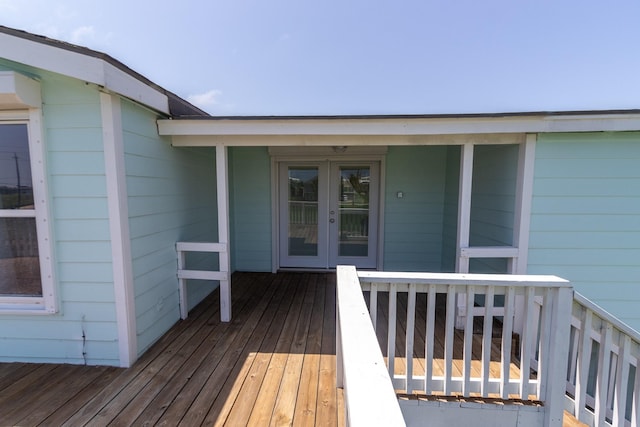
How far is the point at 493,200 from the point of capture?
3.14 m

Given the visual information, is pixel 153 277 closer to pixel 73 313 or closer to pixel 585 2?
pixel 73 313

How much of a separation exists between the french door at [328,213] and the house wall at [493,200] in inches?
58.0

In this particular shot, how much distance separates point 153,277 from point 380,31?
531cm

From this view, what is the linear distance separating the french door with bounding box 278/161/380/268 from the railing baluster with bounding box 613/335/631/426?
3046mm

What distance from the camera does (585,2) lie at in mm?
3734

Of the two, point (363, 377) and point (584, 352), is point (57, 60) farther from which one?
point (584, 352)

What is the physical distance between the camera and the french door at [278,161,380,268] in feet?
14.8

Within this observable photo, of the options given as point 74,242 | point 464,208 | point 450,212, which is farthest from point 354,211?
point 74,242

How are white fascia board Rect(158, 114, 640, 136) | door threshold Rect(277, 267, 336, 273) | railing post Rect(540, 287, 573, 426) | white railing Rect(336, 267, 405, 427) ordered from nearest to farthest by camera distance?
white railing Rect(336, 267, 405, 427) → railing post Rect(540, 287, 573, 426) → white fascia board Rect(158, 114, 640, 136) → door threshold Rect(277, 267, 336, 273)

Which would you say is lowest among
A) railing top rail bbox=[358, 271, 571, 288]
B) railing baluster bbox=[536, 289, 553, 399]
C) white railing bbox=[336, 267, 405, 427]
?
railing baluster bbox=[536, 289, 553, 399]

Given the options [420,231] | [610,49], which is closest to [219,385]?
[420,231]

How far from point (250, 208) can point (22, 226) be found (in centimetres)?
276

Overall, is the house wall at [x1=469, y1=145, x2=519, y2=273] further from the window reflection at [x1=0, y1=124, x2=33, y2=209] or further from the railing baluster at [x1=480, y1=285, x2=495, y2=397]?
the window reflection at [x1=0, y1=124, x2=33, y2=209]

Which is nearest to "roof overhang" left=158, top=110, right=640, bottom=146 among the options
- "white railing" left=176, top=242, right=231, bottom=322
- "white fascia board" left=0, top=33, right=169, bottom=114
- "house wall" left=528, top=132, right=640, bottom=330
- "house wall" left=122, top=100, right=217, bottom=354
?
"house wall" left=528, top=132, right=640, bottom=330
